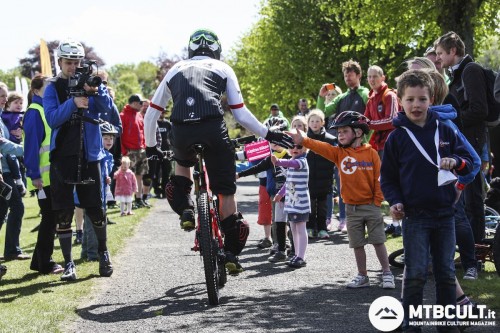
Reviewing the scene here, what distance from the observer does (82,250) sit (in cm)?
1075

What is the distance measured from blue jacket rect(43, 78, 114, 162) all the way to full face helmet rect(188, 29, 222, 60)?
1.59 meters

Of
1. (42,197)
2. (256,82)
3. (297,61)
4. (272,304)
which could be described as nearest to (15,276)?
(42,197)

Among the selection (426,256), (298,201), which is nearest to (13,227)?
(298,201)

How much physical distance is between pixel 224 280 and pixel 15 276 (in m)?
2.86

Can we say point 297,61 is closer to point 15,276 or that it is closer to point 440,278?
point 15,276

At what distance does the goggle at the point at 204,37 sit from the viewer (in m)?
7.60

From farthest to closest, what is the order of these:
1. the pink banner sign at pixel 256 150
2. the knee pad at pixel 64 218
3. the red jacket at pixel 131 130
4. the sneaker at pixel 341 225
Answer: the red jacket at pixel 131 130 < the sneaker at pixel 341 225 < the knee pad at pixel 64 218 < the pink banner sign at pixel 256 150

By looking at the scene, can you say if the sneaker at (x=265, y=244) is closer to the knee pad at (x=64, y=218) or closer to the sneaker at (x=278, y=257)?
the sneaker at (x=278, y=257)

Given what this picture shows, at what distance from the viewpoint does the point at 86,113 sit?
8.98 m

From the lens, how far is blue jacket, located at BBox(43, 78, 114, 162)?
8.45 m

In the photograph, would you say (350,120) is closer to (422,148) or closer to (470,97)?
(470,97)

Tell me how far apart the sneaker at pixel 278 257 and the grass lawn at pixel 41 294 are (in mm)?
2117

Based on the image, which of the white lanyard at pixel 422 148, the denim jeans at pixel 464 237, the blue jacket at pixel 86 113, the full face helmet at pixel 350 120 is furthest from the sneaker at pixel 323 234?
the white lanyard at pixel 422 148

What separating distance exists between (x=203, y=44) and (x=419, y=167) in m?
2.80
